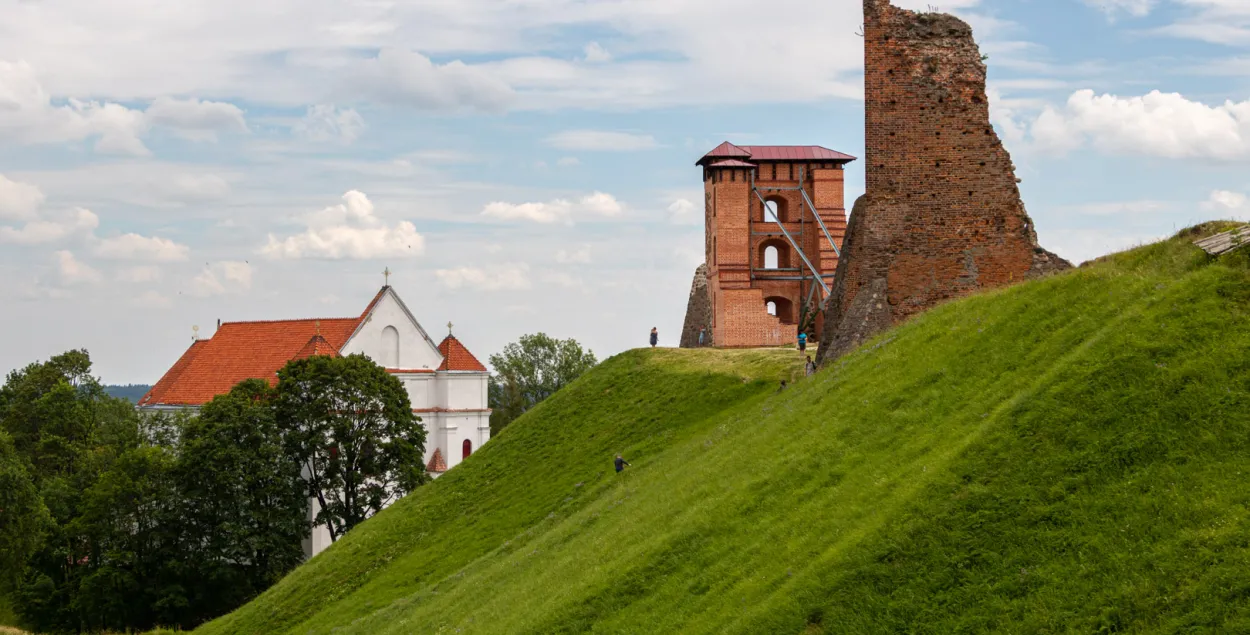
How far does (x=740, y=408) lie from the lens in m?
25.6

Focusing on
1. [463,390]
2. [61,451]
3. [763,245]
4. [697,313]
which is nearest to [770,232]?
[763,245]

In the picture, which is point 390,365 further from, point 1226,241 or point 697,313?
point 1226,241

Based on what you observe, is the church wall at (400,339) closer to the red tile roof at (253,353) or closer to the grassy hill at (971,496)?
the red tile roof at (253,353)

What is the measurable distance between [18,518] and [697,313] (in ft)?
85.3

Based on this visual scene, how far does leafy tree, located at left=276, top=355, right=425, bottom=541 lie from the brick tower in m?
13.6

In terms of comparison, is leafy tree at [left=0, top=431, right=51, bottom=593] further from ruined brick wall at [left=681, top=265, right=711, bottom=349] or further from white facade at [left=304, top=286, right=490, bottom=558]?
ruined brick wall at [left=681, top=265, right=711, bottom=349]

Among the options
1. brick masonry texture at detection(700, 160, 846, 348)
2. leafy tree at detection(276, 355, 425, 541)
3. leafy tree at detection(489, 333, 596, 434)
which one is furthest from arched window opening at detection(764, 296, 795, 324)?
leafy tree at detection(489, 333, 596, 434)

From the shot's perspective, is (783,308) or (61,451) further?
(61,451)

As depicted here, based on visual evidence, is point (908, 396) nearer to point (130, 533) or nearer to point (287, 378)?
point (287, 378)

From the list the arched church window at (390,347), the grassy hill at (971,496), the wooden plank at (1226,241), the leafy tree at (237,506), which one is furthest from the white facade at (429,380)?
the wooden plank at (1226,241)

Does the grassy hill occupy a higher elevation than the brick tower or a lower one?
lower

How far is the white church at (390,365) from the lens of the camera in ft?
185

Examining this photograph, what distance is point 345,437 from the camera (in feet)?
141

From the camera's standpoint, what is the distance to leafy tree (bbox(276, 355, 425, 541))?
42781 mm
